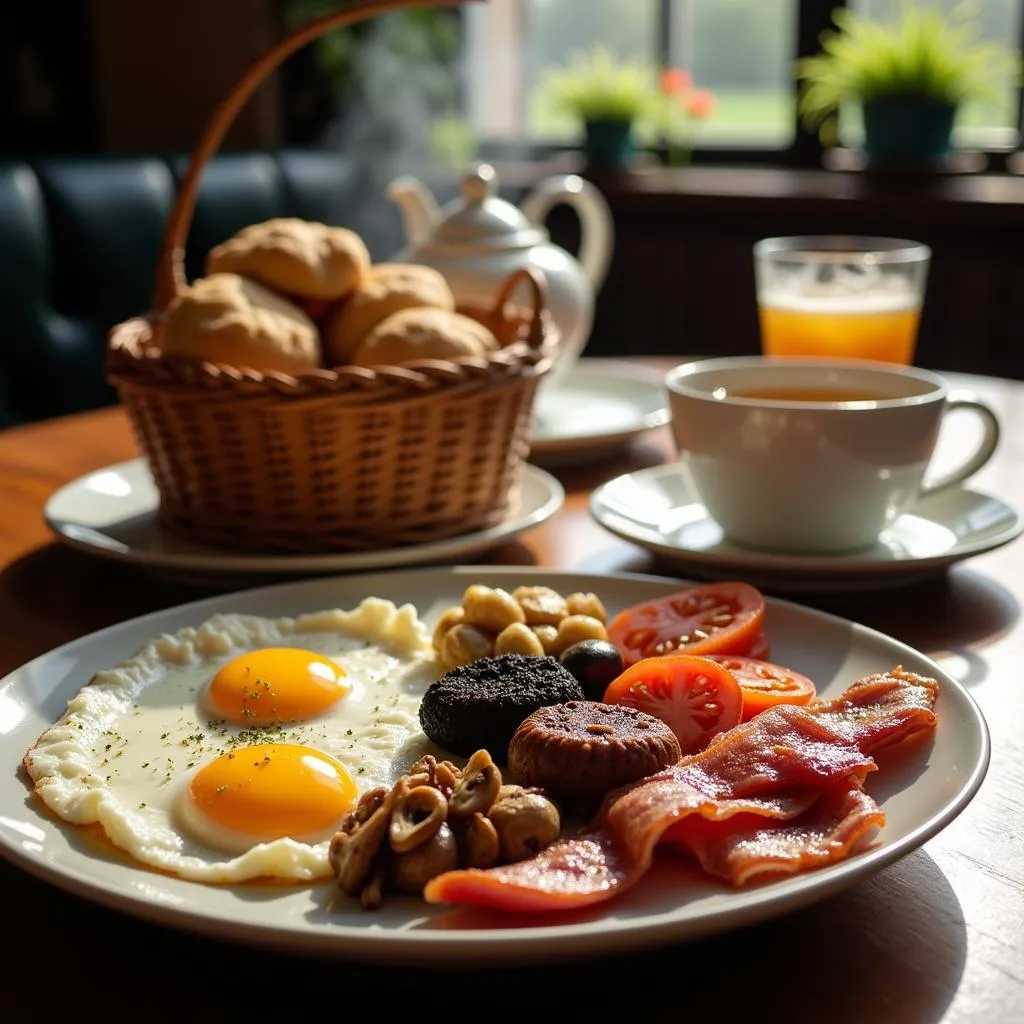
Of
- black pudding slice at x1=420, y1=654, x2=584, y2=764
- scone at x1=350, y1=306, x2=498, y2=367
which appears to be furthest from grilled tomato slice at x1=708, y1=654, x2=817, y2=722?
scone at x1=350, y1=306, x2=498, y2=367

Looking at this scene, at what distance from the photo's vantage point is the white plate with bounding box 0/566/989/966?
603mm

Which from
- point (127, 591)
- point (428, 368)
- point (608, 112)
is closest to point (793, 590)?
point (428, 368)

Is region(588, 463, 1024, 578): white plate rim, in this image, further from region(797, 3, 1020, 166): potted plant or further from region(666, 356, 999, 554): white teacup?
region(797, 3, 1020, 166): potted plant

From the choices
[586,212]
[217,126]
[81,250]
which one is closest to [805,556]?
[217,126]

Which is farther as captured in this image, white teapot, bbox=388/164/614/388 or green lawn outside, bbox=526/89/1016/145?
green lawn outside, bbox=526/89/1016/145

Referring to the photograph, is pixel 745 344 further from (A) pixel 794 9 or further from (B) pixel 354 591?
(B) pixel 354 591

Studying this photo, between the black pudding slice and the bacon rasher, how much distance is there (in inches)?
5.0

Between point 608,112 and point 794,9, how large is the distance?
65 centimetres

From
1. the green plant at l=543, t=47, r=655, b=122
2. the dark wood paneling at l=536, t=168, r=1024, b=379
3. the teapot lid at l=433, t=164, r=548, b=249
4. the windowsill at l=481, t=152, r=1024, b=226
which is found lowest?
the dark wood paneling at l=536, t=168, r=1024, b=379

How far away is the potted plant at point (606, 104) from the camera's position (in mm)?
4195

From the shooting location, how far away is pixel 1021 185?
11.6ft

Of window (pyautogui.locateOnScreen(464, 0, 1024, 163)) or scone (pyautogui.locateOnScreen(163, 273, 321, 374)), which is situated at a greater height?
window (pyautogui.locateOnScreen(464, 0, 1024, 163))

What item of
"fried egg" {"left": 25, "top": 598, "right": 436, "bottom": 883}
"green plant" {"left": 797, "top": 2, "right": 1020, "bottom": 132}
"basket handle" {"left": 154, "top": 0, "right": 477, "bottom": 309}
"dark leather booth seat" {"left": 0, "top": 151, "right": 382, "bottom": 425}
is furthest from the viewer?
"green plant" {"left": 797, "top": 2, "right": 1020, "bottom": 132}

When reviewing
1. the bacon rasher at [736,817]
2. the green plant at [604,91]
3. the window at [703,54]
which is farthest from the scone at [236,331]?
the green plant at [604,91]
